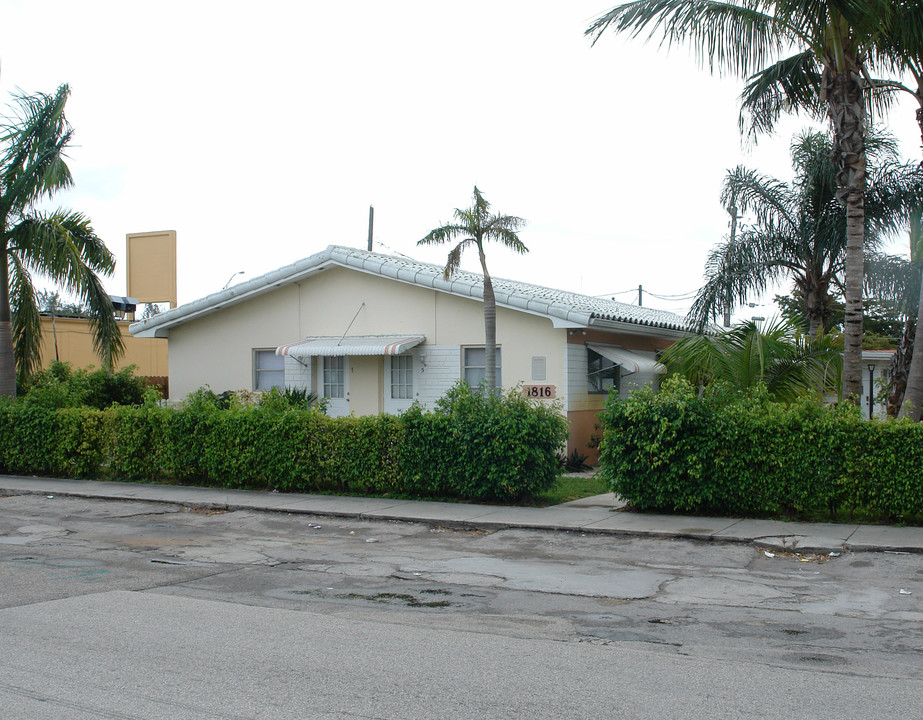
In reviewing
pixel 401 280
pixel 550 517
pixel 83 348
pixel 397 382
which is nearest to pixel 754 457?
pixel 550 517

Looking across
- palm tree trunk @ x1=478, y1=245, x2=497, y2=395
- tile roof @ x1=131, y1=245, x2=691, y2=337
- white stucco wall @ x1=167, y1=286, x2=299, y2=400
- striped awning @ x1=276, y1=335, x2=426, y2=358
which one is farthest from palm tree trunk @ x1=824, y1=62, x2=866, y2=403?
white stucco wall @ x1=167, y1=286, x2=299, y2=400

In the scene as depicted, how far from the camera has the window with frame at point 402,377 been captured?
19.0 meters

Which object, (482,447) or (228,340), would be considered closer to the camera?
(482,447)

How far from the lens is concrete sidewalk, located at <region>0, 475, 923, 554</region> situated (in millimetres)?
9812

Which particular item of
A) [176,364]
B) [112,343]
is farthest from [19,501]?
[176,364]

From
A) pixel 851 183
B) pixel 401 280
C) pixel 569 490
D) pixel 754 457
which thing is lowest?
pixel 569 490

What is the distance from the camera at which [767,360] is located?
548 inches

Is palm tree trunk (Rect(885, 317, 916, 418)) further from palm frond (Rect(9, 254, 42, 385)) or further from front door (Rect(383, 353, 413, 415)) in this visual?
palm frond (Rect(9, 254, 42, 385))

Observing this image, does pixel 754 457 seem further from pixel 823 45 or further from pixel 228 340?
pixel 228 340

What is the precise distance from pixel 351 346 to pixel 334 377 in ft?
4.78

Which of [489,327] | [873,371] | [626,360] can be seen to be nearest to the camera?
[489,327]

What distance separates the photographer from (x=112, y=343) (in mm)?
19828

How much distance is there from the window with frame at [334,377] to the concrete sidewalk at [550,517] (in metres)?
5.22

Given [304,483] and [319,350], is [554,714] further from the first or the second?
[319,350]
